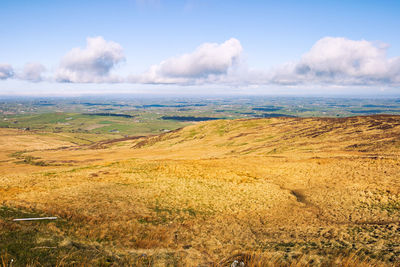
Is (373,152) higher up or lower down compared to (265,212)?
higher up

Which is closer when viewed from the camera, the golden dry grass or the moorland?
the moorland

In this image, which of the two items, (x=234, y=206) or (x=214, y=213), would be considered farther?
(x=234, y=206)

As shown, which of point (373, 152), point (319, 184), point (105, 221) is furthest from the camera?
point (373, 152)

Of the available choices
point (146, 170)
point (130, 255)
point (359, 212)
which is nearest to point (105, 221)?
point (130, 255)

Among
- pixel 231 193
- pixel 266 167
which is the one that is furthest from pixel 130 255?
pixel 266 167

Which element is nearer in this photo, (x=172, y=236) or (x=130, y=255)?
(x=130, y=255)

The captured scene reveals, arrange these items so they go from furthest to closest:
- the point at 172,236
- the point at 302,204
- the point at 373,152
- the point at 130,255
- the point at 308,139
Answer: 1. the point at 308,139
2. the point at 373,152
3. the point at 302,204
4. the point at 172,236
5. the point at 130,255

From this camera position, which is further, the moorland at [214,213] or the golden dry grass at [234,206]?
the golden dry grass at [234,206]

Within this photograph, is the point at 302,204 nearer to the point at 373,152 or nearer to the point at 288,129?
the point at 373,152

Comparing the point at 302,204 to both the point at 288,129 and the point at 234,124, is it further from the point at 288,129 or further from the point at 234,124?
the point at 234,124
